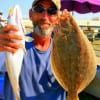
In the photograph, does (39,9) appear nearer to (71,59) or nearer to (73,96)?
(71,59)

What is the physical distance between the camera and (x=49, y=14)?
3496 mm

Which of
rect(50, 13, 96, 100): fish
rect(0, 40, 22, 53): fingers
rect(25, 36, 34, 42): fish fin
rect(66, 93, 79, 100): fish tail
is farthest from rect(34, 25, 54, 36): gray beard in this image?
rect(66, 93, 79, 100): fish tail

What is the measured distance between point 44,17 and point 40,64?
467 mm

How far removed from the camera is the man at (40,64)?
3.39 m

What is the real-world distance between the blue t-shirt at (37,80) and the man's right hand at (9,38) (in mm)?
470

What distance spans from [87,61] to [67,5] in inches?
278

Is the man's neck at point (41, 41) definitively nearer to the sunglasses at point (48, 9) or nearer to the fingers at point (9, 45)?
the sunglasses at point (48, 9)

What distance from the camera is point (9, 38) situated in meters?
2.89

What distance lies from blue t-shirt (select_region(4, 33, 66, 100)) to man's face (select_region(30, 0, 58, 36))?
0.18 meters

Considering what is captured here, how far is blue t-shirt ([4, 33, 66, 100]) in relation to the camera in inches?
133

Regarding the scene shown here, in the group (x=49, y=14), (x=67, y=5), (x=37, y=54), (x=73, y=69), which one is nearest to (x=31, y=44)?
(x=37, y=54)

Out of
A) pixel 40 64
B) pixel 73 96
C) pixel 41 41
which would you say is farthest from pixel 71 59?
pixel 41 41

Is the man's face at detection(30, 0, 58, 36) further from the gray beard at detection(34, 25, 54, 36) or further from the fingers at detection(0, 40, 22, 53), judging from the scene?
the fingers at detection(0, 40, 22, 53)

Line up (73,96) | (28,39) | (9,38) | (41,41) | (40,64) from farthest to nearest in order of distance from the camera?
(41,41) < (40,64) < (28,39) < (73,96) < (9,38)
